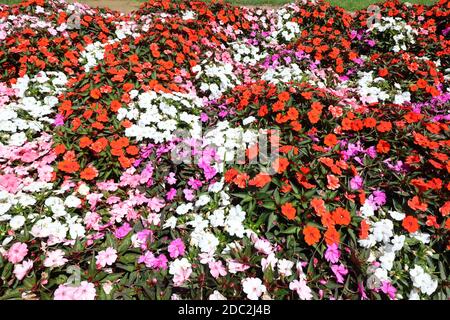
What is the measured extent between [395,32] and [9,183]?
5513 mm

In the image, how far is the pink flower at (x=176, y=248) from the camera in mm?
2348

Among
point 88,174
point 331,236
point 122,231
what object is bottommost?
point 122,231

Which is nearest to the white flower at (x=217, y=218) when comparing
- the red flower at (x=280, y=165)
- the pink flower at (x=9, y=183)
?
the red flower at (x=280, y=165)

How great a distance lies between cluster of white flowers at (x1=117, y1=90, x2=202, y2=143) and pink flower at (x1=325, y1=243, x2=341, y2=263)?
1.67 m

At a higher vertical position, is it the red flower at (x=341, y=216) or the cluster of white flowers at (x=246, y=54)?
the red flower at (x=341, y=216)

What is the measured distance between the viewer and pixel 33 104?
12.2 feet

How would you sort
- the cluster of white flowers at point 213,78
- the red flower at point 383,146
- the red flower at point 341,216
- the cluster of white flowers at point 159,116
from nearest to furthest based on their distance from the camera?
the red flower at point 341,216, the red flower at point 383,146, the cluster of white flowers at point 159,116, the cluster of white flowers at point 213,78

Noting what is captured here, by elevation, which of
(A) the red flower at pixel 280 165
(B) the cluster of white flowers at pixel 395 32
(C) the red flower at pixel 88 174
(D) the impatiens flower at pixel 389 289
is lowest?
(D) the impatiens flower at pixel 389 289

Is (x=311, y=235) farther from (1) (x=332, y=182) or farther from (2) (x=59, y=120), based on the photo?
(2) (x=59, y=120)

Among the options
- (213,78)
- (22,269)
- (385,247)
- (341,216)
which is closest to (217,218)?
(341,216)

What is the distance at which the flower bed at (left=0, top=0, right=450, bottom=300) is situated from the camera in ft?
7.36

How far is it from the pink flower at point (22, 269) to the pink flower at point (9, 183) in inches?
35.0

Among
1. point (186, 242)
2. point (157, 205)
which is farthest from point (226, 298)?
point (157, 205)

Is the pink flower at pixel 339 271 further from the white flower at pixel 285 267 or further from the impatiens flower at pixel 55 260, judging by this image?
the impatiens flower at pixel 55 260
